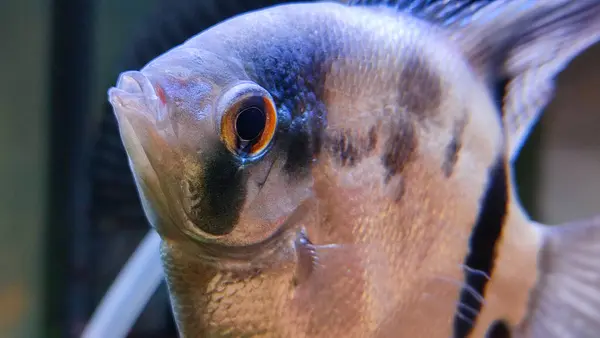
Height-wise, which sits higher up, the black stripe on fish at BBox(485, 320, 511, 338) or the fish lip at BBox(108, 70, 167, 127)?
the fish lip at BBox(108, 70, 167, 127)

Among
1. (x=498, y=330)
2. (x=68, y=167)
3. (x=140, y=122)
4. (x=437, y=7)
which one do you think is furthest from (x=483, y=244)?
(x=68, y=167)

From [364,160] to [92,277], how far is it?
162 centimetres

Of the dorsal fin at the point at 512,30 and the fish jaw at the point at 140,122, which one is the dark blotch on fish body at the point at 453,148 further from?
the fish jaw at the point at 140,122

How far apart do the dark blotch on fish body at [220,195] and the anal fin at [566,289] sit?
1.04 feet

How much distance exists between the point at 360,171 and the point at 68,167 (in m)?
1.68

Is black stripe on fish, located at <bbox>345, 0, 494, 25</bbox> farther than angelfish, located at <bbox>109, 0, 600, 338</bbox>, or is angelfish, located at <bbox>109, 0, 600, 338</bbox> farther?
black stripe on fish, located at <bbox>345, 0, 494, 25</bbox>

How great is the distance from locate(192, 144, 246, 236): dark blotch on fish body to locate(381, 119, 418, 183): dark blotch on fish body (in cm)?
12

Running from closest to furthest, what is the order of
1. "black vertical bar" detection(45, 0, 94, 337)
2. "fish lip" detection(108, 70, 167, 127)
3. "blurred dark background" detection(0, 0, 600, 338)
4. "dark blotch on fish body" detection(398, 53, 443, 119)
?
"fish lip" detection(108, 70, 167, 127) → "dark blotch on fish body" detection(398, 53, 443, 119) → "blurred dark background" detection(0, 0, 600, 338) → "black vertical bar" detection(45, 0, 94, 337)

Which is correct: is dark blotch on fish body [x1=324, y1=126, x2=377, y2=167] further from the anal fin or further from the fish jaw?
the anal fin

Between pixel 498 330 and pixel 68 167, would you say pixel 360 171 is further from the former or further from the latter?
pixel 68 167

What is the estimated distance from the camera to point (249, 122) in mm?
346

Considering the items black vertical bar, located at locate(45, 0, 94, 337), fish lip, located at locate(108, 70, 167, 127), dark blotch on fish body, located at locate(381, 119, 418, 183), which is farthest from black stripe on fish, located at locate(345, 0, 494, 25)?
black vertical bar, located at locate(45, 0, 94, 337)

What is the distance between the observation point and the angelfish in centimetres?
34

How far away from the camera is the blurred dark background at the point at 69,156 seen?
167 centimetres
